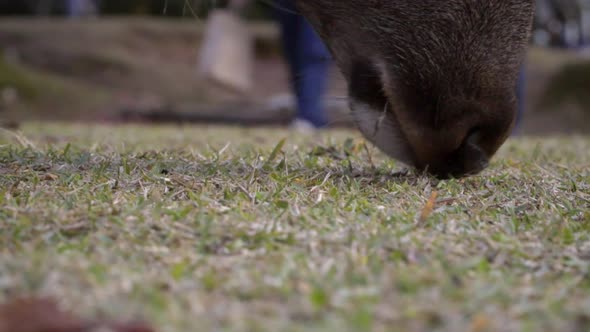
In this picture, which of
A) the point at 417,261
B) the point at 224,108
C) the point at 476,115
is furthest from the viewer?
the point at 224,108

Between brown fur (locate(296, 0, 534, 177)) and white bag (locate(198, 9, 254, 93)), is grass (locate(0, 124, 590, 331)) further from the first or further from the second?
white bag (locate(198, 9, 254, 93))

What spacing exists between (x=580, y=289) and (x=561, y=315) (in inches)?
Result: 6.6

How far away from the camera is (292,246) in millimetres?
1415

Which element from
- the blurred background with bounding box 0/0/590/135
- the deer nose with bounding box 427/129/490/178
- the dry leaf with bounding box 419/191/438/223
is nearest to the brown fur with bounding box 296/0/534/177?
the deer nose with bounding box 427/129/490/178

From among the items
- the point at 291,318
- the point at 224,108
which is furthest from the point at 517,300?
the point at 224,108

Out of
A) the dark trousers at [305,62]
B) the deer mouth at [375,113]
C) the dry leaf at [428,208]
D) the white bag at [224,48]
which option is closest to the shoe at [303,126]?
the dark trousers at [305,62]

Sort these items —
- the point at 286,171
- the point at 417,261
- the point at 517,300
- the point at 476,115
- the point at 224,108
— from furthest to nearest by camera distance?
the point at 224,108 < the point at 286,171 < the point at 476,115 < the point at 417,261 < the point at 517,300

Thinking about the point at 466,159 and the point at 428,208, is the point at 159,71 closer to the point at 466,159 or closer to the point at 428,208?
the point at 466,159

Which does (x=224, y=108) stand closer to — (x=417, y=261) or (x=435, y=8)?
(x=435, y=8)

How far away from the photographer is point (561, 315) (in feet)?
3.52

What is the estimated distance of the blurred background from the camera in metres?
8.09

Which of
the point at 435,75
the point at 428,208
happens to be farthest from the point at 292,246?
the point at 435,75

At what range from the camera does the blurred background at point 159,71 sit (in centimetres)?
809

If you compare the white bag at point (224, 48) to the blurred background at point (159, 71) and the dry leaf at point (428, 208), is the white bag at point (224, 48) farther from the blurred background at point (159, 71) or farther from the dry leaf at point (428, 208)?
the dry leaf at point (428, 208)
